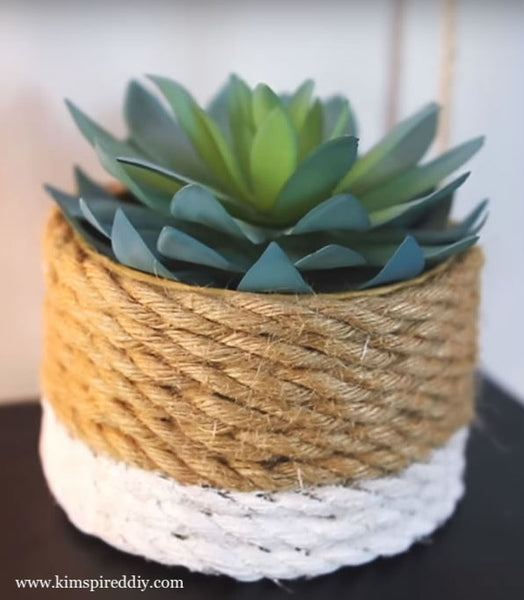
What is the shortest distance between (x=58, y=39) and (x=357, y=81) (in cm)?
25

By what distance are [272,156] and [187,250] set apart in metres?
0.08

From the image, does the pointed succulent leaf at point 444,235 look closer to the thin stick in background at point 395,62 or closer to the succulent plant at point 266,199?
the succulent plant at point 266,199

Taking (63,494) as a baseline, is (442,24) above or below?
above

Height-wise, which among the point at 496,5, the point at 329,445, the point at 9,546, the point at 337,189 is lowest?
the point at 9,546

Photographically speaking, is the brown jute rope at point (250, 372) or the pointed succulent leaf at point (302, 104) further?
the pointed succulent leaf at point (302, 104)

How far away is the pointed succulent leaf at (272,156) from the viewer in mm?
471

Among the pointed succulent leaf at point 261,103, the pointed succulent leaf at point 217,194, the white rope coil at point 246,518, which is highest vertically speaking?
the pointed succulent leaf at point 261,103

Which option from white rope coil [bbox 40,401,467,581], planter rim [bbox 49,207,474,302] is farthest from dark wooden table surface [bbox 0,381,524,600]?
planter rim [bbox 49,207,474,302]

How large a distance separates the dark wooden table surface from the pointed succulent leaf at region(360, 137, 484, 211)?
0.69 ft

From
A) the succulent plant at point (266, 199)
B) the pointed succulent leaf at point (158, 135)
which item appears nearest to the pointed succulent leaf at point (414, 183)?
the succulent plant at point (266, 199)

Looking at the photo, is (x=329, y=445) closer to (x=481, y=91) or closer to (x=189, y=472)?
(x=189, y=472)

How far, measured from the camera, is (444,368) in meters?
0.51

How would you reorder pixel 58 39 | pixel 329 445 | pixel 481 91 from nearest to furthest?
pixel 329 445
pixel 58 39
pixel 481 91

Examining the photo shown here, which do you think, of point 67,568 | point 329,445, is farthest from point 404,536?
point 67,568
